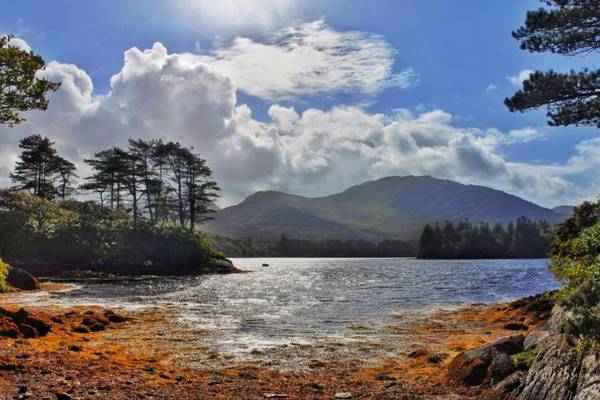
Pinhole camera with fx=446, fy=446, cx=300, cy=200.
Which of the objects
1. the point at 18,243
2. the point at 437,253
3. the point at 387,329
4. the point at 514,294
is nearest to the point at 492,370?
the point at 387,329

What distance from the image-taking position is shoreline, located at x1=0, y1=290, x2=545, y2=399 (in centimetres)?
1154

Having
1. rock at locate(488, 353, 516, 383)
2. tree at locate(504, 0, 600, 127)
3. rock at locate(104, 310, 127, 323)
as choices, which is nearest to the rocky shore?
rock at locate(488, 353, 516, 383)

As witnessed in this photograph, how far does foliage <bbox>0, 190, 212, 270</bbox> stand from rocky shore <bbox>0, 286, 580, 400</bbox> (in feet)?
173

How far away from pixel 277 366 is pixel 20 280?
1413 inches

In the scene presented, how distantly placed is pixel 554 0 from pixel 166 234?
6960cm

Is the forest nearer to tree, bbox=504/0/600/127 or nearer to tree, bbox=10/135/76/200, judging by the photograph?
tree, bbox=10/135/76/200

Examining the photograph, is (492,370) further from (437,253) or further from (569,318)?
(437,253)

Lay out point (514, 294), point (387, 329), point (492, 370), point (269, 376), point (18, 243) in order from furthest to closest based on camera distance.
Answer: point (18, 243) → point (514, 294) → point (387, 329) → point (269, 376) → point (492, 370)

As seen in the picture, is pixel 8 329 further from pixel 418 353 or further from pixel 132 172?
pixel 132 172

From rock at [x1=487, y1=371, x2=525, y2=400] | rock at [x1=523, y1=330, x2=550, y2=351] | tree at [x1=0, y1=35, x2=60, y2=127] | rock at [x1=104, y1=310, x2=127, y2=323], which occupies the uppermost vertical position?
tree at [x1=0, y1=35, x2=60, y2=127]

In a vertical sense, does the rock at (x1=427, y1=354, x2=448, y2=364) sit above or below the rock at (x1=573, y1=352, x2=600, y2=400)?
below

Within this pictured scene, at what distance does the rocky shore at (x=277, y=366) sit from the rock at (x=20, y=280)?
23.6m

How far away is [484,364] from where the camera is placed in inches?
500

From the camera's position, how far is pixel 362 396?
38.5 ft
